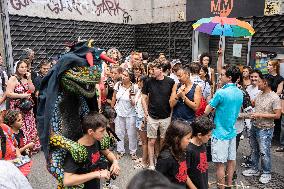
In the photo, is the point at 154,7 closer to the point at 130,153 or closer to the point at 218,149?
the point at 130,153

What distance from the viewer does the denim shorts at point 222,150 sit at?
13.8 feet

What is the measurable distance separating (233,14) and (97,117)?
808cm

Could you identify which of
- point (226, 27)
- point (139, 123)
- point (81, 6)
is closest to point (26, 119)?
point (139, 123)

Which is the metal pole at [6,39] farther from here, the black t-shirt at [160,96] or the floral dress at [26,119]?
the black t-shirt at [160,96]

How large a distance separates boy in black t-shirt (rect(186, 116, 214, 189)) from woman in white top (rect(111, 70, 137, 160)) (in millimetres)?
2689

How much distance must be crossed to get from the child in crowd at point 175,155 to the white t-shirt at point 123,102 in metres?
3.06

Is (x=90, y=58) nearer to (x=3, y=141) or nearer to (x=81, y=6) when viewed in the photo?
(x=3, y=141)

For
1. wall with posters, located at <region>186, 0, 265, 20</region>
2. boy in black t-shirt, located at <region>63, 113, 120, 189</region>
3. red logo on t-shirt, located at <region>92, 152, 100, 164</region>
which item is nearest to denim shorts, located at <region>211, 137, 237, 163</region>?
boy in black t-shirt, located at <region>63, 113, 120, 189</region>

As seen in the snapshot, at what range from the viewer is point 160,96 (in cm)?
494

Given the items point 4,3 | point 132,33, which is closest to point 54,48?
point 4,3

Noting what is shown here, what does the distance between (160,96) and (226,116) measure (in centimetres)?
121

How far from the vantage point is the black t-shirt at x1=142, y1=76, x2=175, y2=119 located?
16.2 feet

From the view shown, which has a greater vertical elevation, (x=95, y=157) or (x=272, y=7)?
(x=272, y=7)

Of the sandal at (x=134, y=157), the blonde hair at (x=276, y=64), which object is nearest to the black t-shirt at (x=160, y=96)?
the sandal at (x=134, y=157)
